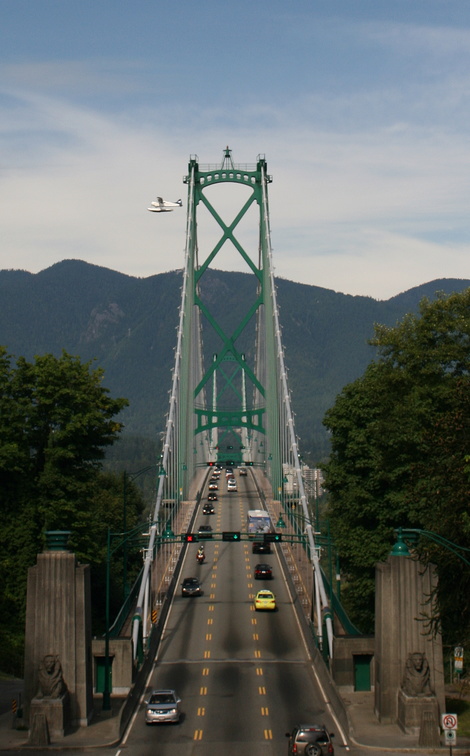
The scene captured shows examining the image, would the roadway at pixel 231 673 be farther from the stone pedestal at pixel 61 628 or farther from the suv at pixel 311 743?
the stone pedestal at pixel 61 628

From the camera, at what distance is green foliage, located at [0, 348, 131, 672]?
5575cm

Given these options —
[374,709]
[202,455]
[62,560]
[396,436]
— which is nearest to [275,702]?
[374,709]

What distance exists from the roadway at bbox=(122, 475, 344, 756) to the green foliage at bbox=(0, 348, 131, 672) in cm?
695

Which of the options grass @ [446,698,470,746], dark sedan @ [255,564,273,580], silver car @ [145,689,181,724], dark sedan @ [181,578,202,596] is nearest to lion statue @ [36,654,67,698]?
silver car @ [145,689,181,724]

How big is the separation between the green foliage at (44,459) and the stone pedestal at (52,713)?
1358 centimetres

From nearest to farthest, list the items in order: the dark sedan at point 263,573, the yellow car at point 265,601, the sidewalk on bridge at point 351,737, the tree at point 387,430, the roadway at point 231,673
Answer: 1. the sidewalk on bridge at point 351,737
2. the roadway at point 231,673
3. the tree at point 387,430
4. the yellow car at point 265,601
5. the dark sedan at point 263,573

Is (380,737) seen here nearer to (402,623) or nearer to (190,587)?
(402,623)

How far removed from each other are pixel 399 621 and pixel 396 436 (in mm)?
16015

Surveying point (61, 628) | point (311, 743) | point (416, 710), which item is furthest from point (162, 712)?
point (416, 710)

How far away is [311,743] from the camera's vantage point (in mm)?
36625

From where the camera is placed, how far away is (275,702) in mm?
46219

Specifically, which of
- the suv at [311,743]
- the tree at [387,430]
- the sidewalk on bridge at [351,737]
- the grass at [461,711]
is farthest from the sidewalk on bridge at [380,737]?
the tree at [387,430]

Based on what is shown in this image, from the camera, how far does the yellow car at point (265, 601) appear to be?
6650 centimetres

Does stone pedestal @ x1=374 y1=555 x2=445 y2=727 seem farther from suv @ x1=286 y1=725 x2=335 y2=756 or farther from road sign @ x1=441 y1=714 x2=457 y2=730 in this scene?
road sign @ x1=441 y1=714 x2=457 y2=730
